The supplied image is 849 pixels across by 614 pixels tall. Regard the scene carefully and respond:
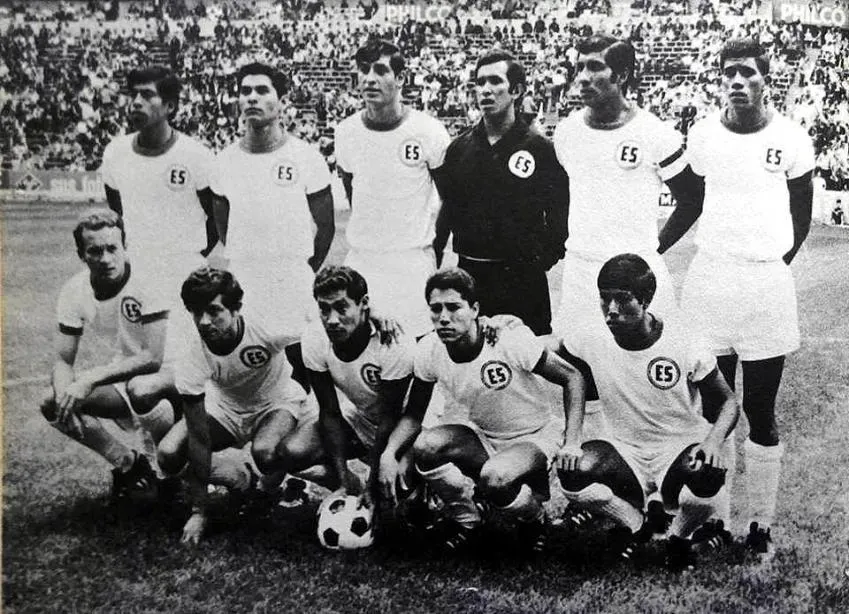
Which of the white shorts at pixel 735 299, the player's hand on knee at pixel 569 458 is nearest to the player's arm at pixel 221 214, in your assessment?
the player's hand on knee at pixel 569 458

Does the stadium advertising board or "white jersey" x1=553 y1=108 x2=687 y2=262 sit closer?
"white jersey" x1=553 y1=108 x2=687 y2=262

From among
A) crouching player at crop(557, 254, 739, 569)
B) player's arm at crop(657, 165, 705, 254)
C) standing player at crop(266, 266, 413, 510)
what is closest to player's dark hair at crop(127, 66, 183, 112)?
standing player at crop(266, 266, 413, 510)

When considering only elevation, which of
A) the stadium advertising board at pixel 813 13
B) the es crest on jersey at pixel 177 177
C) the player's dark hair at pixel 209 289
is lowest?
the player's dark hair at pixel 209 289

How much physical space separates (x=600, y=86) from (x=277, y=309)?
146 centimetres

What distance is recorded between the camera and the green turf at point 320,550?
9.88 ft

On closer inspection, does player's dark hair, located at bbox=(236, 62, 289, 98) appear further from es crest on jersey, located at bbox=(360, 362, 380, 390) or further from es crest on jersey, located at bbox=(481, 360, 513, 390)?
es crest on jersey, located at bbox=(481, 360, 513, 390)

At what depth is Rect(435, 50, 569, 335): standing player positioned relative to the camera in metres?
3.03

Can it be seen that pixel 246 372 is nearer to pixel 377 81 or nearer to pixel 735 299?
pixel 377 81

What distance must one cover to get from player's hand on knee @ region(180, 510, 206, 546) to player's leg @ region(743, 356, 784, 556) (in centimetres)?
205

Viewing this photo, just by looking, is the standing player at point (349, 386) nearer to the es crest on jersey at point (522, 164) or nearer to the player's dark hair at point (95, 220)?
the es crest on jersey at point (522, 164)

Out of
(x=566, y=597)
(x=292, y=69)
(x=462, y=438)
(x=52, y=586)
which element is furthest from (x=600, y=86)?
(x=52, y=586)

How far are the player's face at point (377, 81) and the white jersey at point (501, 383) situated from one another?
2.93 feet

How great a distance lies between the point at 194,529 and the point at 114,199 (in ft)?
4.15

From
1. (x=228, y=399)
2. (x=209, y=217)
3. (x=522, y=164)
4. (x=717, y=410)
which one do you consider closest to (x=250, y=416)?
(x=228, y=399)
